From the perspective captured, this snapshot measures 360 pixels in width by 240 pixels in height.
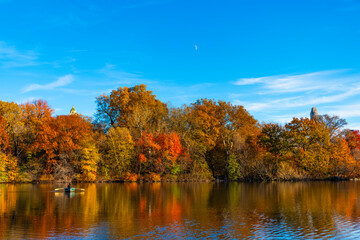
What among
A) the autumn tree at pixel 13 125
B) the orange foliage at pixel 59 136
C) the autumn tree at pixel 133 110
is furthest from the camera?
the autumn tree at pixel 133 110

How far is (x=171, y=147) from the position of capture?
73062 millimetres

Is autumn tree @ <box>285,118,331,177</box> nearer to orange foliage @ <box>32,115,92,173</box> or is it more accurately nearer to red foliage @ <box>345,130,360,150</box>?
red foliage @ <box>345,130,360,150</box>

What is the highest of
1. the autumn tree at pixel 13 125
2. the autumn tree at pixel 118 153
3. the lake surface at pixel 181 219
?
the autumn tree at pixel 13 125

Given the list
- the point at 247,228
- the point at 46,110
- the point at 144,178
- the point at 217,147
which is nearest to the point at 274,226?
the point at 247,228

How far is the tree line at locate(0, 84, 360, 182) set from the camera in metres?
69.8

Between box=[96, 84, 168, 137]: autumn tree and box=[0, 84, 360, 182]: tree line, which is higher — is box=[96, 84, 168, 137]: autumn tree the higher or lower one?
the higher one

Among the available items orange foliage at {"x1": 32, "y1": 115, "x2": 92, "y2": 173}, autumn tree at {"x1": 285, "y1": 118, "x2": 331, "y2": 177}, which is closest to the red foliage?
autumn tree at {"x1": 285, "y1": 118, "x2": 331, "y2": 177}

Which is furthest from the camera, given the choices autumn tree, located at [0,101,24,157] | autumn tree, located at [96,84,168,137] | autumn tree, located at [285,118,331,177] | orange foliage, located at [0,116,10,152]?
autumn tree, located at [96,84,168,137]

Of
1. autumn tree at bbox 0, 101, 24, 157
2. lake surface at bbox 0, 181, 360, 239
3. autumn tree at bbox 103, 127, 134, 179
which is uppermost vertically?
autumn tree at bbox 0, 101, 24, 157

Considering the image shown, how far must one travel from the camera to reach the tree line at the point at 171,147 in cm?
6975

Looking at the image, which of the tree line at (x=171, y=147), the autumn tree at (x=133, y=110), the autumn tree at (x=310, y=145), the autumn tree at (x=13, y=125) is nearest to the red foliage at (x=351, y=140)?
the tree line at (x=171, y=147)

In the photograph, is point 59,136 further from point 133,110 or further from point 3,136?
point 133,110

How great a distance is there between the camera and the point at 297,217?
87.1 feet

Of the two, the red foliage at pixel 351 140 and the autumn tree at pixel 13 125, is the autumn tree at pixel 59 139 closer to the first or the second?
the autumn tree at pixel 13 125
